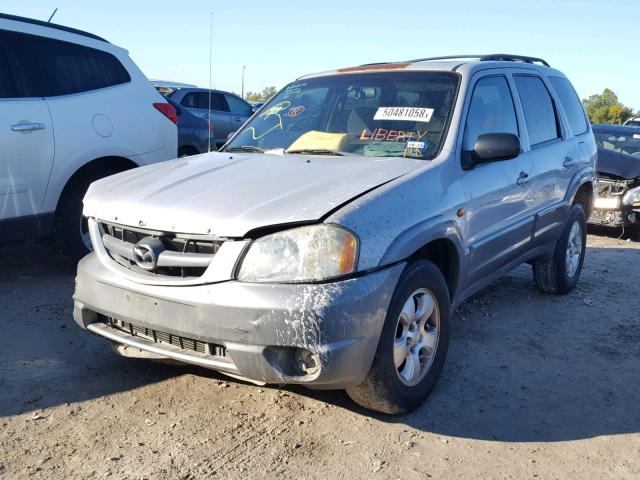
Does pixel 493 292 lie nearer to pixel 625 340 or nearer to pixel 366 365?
pixel 625 340

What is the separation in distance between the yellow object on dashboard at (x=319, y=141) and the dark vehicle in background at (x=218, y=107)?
7708mm

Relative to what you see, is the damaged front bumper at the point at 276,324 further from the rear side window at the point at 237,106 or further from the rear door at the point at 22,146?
the rear side window at the point at 237,106

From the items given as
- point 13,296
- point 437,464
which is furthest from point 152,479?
point 13,296

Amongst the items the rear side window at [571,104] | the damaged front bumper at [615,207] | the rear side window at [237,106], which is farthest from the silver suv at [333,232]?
the rear side window at [237,106]

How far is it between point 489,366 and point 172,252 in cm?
212

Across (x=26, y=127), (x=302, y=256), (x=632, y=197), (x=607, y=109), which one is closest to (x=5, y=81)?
(x=26, y=127)

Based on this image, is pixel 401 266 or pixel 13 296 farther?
pixel 13 296

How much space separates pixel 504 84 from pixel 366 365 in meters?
2.54

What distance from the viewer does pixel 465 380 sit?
3.79 m

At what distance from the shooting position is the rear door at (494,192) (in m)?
→ 3.83

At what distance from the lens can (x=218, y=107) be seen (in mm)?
13453

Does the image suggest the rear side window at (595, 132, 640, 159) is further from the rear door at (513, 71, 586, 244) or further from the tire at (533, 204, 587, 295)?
the rear door at (513, 71, 586, 244)

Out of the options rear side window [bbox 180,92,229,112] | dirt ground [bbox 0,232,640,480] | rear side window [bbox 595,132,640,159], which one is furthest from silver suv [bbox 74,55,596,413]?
rear side window [bbox 180,92,229,112]

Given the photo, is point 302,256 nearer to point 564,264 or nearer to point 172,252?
point 172,252
